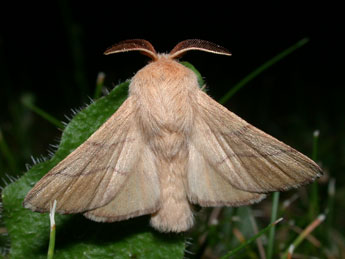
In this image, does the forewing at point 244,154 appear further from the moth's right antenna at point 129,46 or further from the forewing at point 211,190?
the moth's right antenna at point 129,46

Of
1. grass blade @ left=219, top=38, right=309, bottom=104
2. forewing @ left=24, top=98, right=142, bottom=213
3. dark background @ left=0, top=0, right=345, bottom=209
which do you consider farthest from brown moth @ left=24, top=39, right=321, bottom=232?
dark background @ left=0, top=0, right=345, bottom=209

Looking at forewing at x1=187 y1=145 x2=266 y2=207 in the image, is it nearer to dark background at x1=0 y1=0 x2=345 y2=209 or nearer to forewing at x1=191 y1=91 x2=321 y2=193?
forewing at x1=191 y1=91 x2=321 y2=193

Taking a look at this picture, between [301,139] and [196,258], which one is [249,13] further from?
[196,258]

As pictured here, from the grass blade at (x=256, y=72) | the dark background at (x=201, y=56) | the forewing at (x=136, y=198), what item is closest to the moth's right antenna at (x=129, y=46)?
the forewing at (x=136, y=198)

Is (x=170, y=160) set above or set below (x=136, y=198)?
above

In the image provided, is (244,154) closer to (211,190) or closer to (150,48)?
(211,190)

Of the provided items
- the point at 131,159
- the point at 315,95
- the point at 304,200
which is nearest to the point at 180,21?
the point at 315,95

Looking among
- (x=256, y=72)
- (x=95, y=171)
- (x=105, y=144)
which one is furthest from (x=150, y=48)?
(x=256, y=72)
